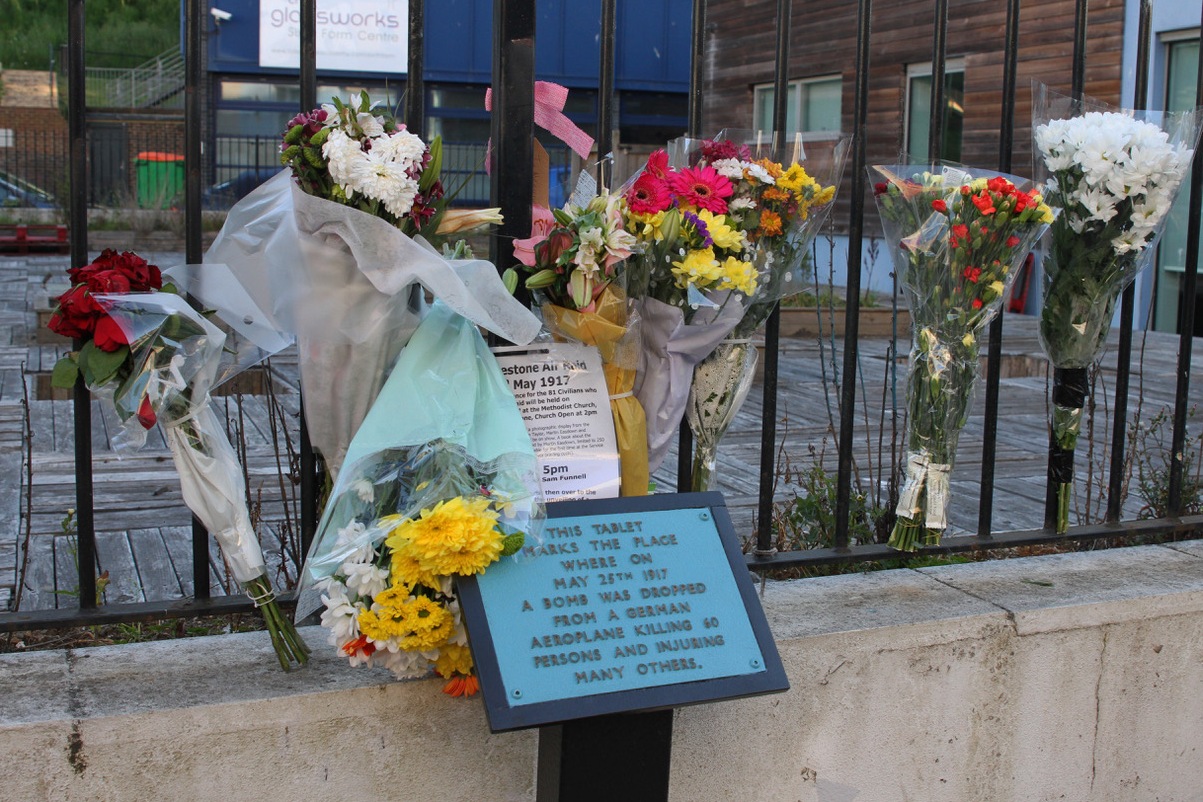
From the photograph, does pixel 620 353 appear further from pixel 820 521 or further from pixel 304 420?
pixel 820 521

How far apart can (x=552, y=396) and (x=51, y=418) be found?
493 centimetres

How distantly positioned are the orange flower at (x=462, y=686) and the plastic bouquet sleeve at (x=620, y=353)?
55 centimetres

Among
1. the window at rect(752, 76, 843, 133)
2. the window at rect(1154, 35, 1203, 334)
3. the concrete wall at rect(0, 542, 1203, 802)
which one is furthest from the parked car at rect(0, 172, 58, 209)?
the concrete wall at rect(0, 542, 1203, 802)

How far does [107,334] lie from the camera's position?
2.02 metres

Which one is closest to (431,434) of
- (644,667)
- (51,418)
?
(644,667)

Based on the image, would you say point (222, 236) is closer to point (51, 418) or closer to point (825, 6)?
point (51, 418)

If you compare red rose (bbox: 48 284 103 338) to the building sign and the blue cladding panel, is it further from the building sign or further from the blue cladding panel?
the building sign

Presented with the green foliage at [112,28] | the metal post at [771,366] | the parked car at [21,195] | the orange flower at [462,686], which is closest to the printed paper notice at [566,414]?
the orange flower at [462,686]

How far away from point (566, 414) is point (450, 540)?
52 cm

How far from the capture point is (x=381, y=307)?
2234 mm

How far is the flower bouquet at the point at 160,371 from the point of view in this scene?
6.64 feet

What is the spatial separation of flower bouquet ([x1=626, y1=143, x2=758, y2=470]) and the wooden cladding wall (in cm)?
799

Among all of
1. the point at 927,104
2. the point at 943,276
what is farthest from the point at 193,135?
the point at 927,104

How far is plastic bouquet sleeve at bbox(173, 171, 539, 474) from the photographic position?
212 cm
